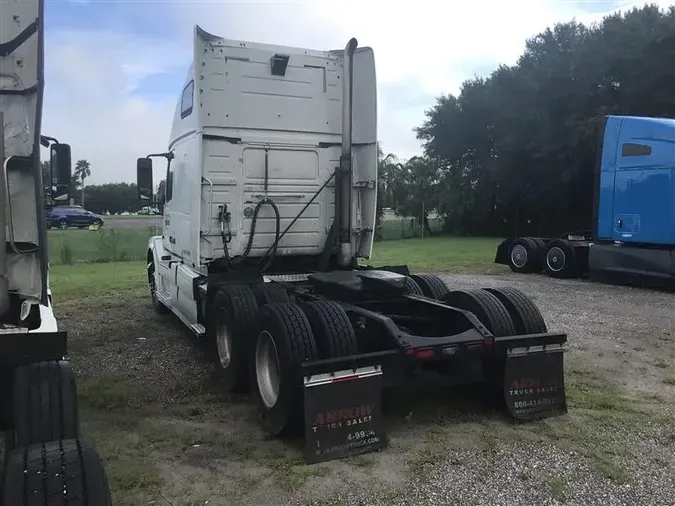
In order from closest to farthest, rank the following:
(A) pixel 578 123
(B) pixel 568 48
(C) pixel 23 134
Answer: (C) pixel 23 134
(A) pixel 578 123
(B) pixel 568 48

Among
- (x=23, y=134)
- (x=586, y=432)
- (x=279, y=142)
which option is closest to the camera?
(x=23, y=134)

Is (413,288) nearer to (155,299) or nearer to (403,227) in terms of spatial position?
(155,299)

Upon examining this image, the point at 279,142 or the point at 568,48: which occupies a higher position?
the point at 568,48

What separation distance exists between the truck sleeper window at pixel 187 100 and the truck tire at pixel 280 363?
3.27 m

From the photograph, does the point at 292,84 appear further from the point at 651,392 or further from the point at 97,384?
the point at 651,392

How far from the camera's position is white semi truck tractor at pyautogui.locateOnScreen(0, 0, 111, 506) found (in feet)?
8.53

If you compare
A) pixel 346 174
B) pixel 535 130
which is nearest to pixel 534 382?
pixel 346 174

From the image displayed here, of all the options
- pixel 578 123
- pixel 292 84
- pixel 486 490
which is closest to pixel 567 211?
pixel 578 123

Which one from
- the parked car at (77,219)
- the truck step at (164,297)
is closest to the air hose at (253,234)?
the truck step at (164,297)

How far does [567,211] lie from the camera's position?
1308 inches

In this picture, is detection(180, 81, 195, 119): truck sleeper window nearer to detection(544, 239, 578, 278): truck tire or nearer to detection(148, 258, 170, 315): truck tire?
detection(148, 258, 170, 315): truck tire

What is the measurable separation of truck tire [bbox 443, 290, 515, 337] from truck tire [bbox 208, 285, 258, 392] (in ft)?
6.25

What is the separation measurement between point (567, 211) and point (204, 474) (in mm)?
32121

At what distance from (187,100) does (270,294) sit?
282 cm
